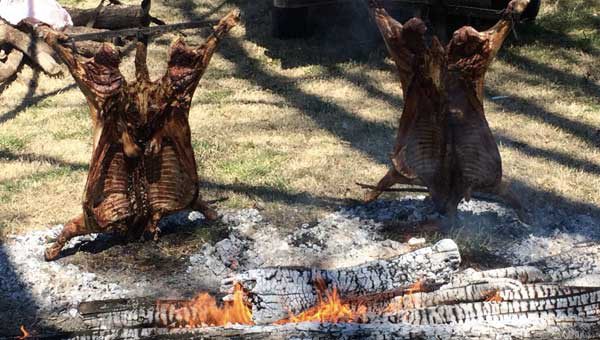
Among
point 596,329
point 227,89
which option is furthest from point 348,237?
point 227,89

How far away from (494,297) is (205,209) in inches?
88.4

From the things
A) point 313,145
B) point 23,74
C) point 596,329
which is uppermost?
point 23,74

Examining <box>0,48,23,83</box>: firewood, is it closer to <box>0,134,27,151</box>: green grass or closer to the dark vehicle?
<box>0,134,27,151</box>: green grass

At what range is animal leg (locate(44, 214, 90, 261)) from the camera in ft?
15.6

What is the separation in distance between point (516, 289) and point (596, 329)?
0.41m

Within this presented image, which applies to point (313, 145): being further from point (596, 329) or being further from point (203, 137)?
point (596, 329)

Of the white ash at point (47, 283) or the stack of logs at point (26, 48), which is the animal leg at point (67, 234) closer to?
the white ash at point (47, 283)

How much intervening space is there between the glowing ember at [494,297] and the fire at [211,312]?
123 cm

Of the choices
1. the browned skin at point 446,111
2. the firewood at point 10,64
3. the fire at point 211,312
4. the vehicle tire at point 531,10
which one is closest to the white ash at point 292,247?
the browned skin at point 446,111

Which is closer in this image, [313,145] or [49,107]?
[313,145]

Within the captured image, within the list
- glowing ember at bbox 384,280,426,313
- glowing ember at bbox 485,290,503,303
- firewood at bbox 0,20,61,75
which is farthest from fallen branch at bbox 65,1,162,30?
glowing ember at bbox 485,290,503,303

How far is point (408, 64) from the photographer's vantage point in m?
4.79

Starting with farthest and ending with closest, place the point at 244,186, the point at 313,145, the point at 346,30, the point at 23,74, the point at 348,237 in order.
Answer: the point at 346,30, the point at 23,74, the point at 313,145, the point at 244,186, the point at 348,237

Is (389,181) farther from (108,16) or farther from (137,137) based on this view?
(108,16)
